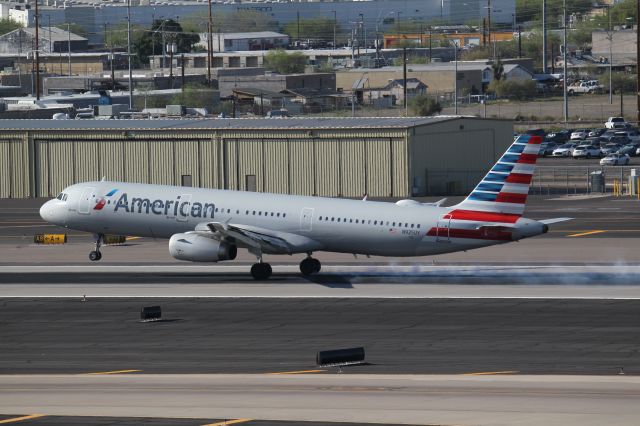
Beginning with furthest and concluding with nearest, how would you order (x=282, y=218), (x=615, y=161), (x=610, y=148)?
(x=610, y=148) < (x=615, y=161) < (x=282, y=218)

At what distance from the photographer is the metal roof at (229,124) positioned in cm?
9694

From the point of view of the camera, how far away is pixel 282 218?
5716cm

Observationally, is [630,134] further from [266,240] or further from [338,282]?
[266,240]

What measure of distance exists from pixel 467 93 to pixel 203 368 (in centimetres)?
15876

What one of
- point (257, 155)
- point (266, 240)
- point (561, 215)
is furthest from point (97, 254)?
point (257, 155)

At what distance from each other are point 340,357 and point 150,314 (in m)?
11.5

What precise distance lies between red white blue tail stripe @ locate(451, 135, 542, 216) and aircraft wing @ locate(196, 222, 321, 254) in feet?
26.9

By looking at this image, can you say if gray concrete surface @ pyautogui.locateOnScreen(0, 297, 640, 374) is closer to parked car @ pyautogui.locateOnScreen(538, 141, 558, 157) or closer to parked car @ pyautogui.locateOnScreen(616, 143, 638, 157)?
parked car @ pyautogui.locateOnScreen(616, 143, 638, 157)

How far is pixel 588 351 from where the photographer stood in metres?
A: 39.9

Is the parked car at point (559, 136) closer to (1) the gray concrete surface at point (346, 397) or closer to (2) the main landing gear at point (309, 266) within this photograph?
(2) the main landing gear at point (309, 266)

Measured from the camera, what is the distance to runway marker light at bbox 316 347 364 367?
126 feet

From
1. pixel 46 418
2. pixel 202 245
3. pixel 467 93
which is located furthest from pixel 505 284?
pixel 467 93

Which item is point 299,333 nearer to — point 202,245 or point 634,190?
point 202,245

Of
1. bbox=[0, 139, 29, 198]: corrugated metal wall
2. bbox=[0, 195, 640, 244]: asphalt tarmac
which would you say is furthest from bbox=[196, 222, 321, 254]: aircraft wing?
bbox=[0, 139, 29, 198]: corrugated metal wall
